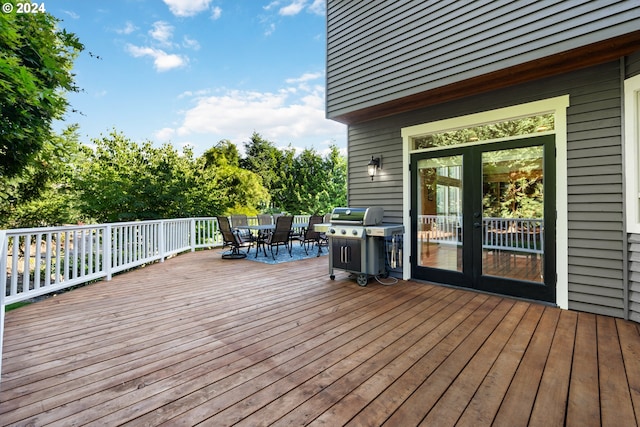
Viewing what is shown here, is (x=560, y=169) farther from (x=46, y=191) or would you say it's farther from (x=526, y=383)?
(x=46, y=191)

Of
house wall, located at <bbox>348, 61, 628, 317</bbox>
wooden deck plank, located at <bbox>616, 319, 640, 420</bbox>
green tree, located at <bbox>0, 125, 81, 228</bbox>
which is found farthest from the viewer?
green tree, located at <bbox>0, 125, 81, 228</bbox>

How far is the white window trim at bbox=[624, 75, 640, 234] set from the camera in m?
2.86

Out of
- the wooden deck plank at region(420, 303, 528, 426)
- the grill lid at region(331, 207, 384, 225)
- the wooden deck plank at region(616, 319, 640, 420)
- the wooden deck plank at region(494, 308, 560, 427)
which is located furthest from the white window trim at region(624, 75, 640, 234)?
the grill lid at region(331, 207, 384, 225)

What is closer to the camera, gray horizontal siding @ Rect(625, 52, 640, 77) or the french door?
gray horizontal siding @ Rect(625, 52, 640, 77)

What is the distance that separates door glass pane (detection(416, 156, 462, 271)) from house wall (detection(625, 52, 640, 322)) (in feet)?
5.32

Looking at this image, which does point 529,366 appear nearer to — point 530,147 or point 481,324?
point 481,324

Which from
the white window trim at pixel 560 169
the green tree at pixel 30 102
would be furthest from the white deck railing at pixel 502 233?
the green tree at pixel 30 102

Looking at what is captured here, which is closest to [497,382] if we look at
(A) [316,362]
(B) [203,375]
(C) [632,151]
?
(A) [316,362]

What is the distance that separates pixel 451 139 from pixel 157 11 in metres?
11.9

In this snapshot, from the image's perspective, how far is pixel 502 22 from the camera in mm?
3158

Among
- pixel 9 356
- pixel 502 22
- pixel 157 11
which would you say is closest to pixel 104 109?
pixel 157 11

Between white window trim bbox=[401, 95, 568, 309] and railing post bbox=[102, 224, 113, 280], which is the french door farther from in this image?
railing post bbox=[102, 224, 113, 280]

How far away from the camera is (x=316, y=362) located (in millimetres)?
2117

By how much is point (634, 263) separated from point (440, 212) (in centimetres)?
199
